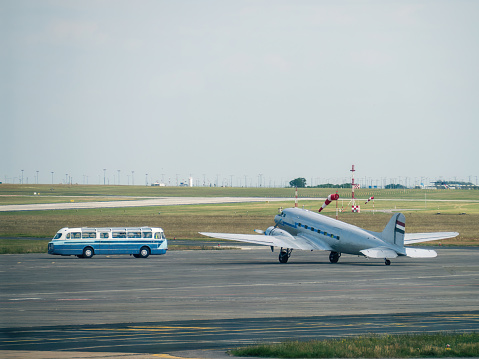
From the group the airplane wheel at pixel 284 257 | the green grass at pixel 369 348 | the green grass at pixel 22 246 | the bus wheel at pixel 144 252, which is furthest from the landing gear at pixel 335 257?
the green grass at pixel 369 348

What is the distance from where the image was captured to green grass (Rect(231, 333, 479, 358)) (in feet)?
74.1

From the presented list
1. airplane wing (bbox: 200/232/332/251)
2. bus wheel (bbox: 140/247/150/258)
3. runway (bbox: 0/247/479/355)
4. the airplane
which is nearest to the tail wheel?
bus wheel (bbox: 140/247/150/258)

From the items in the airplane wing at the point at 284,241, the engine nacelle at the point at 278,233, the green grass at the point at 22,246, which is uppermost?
the engine nacelle at the point at 278,233

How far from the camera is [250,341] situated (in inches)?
998

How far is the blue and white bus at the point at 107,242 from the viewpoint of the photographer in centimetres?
6950

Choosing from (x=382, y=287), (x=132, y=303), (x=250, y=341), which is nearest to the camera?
(x=250, y=341)

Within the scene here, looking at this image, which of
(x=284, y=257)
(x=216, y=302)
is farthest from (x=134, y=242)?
(x=216, y=302)

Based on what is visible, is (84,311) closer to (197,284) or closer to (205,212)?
(197,284)

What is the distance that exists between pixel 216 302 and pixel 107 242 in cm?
3618

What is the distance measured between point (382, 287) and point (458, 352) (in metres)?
21.3

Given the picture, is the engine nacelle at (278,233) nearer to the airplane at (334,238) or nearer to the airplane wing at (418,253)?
the airplane at (334,238)

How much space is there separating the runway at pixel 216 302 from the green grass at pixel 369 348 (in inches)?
66.1

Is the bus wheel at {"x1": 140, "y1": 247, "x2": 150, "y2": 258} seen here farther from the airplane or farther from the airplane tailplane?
the airplane tailplane

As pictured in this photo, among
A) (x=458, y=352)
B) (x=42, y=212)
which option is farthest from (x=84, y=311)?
(x=42, y=212)
